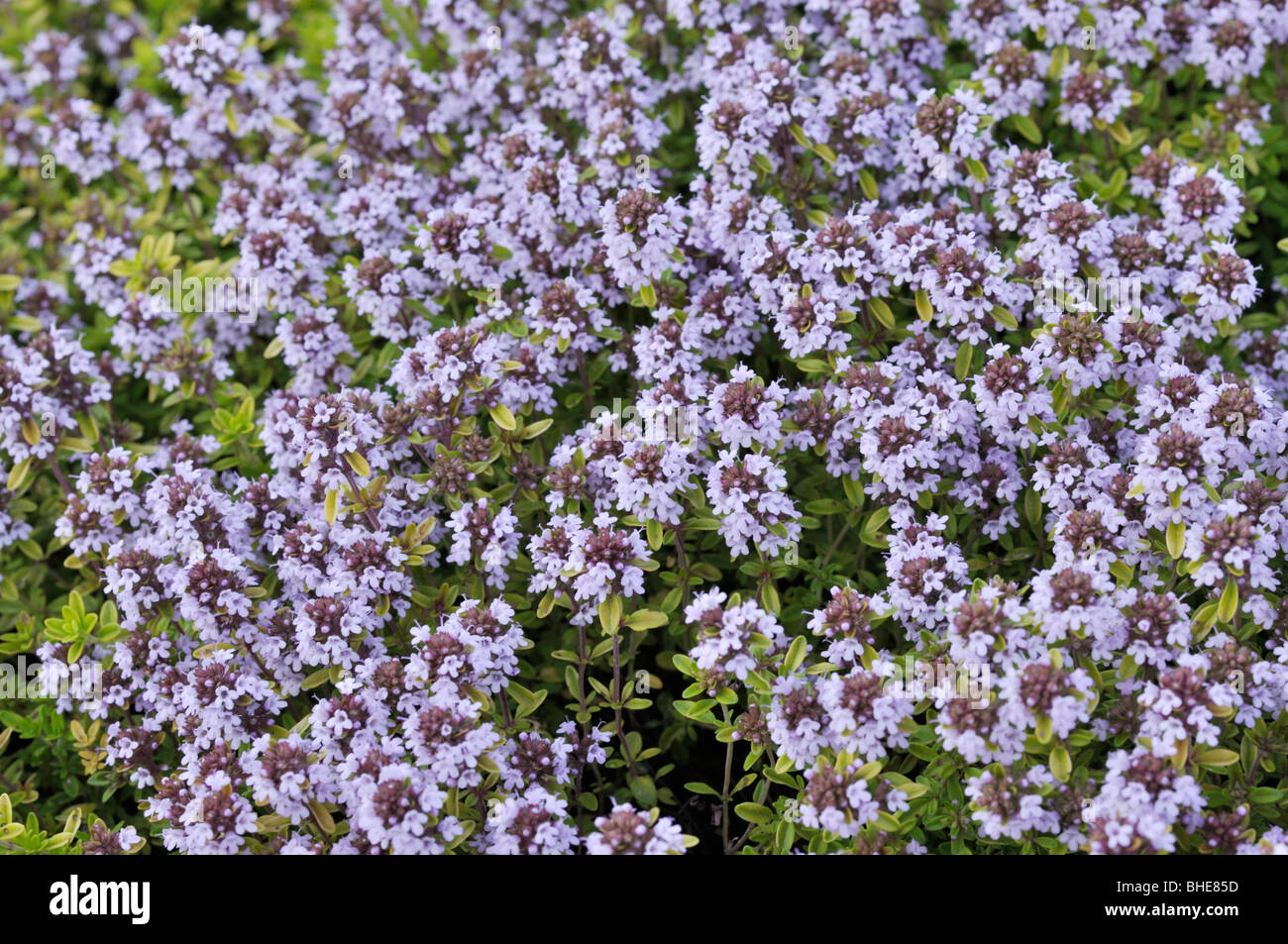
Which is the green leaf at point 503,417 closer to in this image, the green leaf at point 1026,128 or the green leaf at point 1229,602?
the green leaf at point 1229,602

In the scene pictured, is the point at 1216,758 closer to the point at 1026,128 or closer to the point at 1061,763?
the point at 1061,763

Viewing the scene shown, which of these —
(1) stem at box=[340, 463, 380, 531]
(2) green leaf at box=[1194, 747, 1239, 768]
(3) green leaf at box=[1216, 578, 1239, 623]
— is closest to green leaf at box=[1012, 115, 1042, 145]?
(3) green leaf at box=[1216, 578, 1239, 623]

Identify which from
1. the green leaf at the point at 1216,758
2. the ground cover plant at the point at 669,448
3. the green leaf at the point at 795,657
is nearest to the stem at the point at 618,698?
the ground cover plant at the point at 669,448

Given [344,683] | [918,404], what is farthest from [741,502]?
[344,683]

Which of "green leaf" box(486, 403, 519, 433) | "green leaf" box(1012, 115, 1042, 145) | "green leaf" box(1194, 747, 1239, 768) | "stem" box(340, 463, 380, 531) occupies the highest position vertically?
"green leaf" box(1012, 115, 1042, 145)

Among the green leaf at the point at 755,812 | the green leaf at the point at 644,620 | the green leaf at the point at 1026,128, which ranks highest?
the green leaf at the point at 1026,128

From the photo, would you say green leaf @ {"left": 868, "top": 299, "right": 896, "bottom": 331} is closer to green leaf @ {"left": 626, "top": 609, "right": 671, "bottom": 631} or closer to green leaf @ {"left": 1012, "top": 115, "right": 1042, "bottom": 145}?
green leaf @ {"left": 1012, "top": 115, "right": 1042, "bottom": 145}

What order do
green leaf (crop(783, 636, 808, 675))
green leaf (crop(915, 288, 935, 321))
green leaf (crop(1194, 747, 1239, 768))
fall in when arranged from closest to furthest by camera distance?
1. green leaf (crop(1194, 747, 1239, 768))
2. green leaf (crop(783, 636, 808, 675))
3. green leaf (crop(915, 288, 935, 321))

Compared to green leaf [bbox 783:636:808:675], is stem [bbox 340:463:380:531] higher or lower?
higher

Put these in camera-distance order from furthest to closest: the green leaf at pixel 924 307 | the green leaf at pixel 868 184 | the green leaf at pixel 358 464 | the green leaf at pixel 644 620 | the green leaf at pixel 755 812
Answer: the green leaf at pixel 868 184 → the green leaf at pixel 924 307 → the green leaf at pixel 358 464 → the green leaf at pixel 644 620 → the green leaf at pixel 755 812
